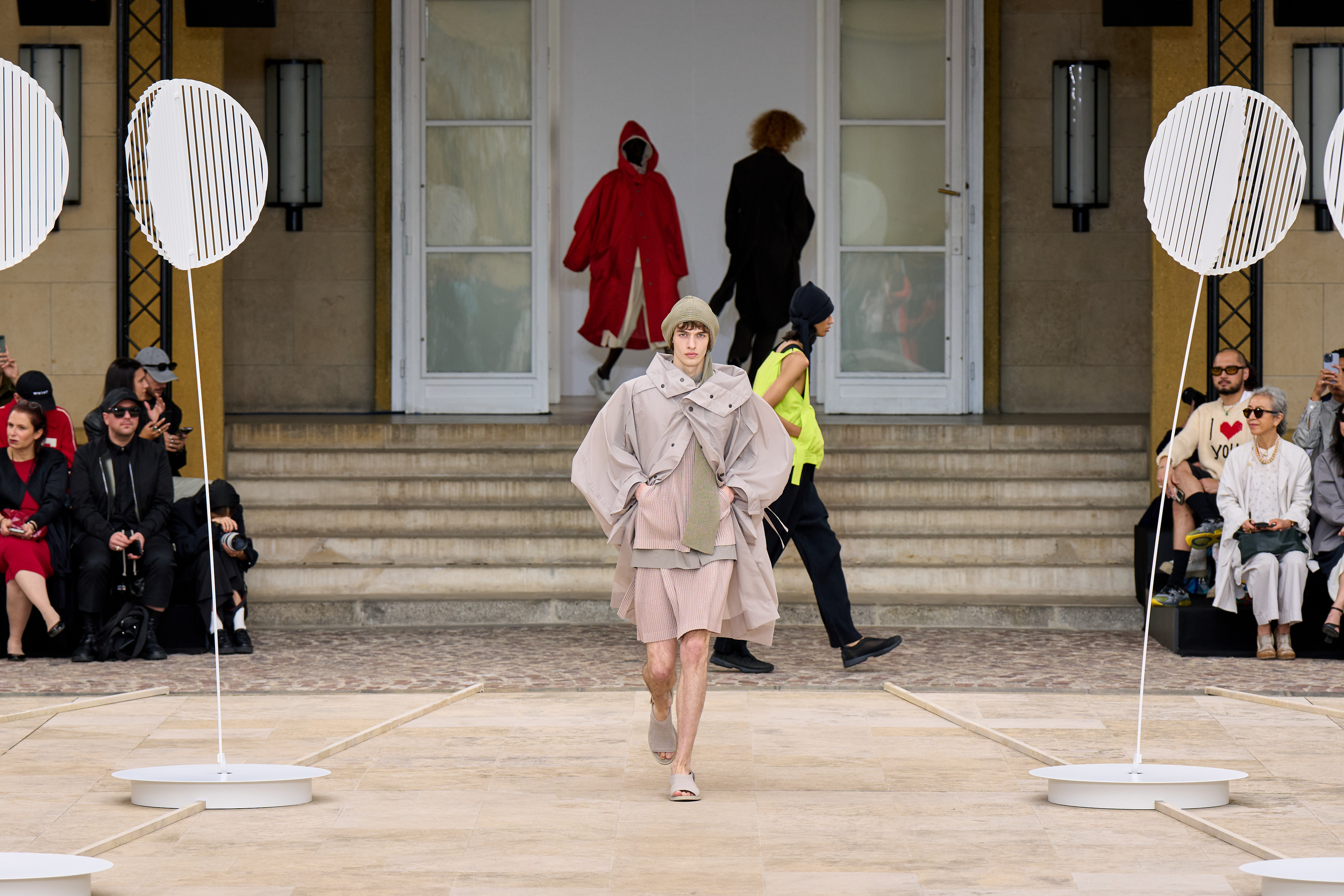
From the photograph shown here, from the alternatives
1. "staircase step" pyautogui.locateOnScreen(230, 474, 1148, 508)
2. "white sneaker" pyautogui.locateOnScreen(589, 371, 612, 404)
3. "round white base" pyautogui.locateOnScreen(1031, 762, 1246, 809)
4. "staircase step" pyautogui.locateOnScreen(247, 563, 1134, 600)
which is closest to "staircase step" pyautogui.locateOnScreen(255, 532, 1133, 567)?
"staircase step" pyautogui.locateOnScreen(247, 563, 1134, 600)

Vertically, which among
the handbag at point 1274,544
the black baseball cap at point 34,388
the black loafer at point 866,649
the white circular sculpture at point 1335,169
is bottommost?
the black loafer at point 866,649

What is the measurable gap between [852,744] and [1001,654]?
2.16 metres

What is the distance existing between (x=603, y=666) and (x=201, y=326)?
3.76 meters

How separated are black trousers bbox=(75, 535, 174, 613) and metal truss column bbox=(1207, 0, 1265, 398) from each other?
5478 mm

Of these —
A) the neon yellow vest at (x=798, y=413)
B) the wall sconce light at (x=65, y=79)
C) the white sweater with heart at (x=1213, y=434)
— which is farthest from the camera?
the wall sconce light at (x=65, y=79)

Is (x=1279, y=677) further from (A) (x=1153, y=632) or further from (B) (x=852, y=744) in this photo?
(B) (x=852, y=744)

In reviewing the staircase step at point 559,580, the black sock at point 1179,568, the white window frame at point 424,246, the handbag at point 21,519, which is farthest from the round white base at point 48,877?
the white window frame at point 424,246

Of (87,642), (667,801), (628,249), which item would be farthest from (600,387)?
(667,801)

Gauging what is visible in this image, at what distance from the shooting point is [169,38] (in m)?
→ 9.79

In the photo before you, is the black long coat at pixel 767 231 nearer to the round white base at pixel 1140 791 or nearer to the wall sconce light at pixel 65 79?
the wall sconce light at pixel 65 79

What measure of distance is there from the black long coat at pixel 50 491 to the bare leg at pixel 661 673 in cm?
389

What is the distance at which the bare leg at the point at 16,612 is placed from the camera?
816 centimetres

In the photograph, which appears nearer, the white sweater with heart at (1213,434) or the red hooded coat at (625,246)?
the white sweater with heart at (1213,434)

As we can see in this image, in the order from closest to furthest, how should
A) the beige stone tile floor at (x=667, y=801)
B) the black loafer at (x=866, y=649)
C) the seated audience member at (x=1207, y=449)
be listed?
the beige stone tile floor at (x=667, y=801), the black loafer at (x=866, y=649), the seated audience member at (x=1207, y=449)
